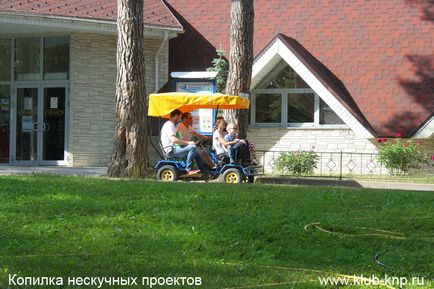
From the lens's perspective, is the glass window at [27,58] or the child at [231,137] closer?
the child at [231,137]

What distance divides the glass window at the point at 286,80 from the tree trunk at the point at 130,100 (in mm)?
7464

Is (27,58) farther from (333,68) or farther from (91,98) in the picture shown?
(333,68)

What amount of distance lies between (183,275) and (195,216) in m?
2.44

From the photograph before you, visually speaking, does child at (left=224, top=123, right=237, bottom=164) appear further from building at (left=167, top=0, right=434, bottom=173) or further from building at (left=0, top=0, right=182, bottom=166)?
building at (left=0, top=0, right=182, bottom=166)

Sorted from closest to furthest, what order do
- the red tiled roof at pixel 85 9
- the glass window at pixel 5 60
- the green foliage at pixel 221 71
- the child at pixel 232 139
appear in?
the child at pixel 232 139, the red tiled roof at pixel 85 9, the green foliage at pixel 221 71, the glass window at pixel 5 60

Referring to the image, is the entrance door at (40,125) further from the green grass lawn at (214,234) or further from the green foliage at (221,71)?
the green grass lawn at (214,234)

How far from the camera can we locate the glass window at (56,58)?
22.0m

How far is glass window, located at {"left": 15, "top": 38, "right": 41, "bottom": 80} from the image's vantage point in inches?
876

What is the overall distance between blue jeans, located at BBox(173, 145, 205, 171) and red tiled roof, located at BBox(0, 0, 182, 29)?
6.88 m

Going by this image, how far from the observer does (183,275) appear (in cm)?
618

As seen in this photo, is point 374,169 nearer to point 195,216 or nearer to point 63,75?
point 63,75

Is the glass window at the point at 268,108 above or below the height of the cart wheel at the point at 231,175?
above

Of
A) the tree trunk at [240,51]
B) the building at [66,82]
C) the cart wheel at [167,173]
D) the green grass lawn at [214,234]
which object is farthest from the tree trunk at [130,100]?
the building at [66,82]

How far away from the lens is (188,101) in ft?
55.6
